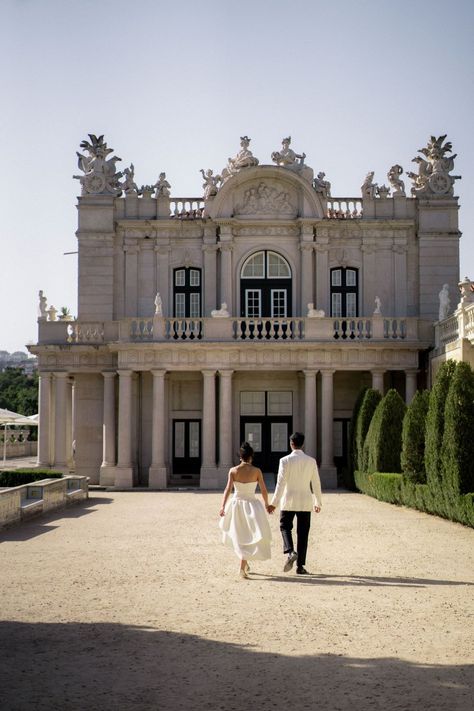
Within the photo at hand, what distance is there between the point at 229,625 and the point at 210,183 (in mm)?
30560

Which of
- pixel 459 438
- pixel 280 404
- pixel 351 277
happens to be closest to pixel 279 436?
pixel 280 404

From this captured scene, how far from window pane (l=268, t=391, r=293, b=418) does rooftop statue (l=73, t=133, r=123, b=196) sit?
34.7 ft

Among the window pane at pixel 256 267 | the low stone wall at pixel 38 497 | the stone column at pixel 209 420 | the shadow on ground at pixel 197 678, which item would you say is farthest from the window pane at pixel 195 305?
the shadow on ground at pixel 197 678

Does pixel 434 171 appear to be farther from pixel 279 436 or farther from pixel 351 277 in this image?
pixel 279 436

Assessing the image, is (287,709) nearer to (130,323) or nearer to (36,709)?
(36,709)

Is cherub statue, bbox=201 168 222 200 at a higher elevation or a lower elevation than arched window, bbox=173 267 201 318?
higher

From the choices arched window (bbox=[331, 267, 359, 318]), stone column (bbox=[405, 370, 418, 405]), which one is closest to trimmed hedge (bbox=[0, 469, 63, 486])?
stone column (bbox=[405, 370, 418, 405])

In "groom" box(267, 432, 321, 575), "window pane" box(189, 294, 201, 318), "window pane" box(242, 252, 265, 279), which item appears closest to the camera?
"groom" box(267, 432, 321, 575)

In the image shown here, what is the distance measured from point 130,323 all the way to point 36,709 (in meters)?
29.7

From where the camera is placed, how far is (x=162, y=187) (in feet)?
131

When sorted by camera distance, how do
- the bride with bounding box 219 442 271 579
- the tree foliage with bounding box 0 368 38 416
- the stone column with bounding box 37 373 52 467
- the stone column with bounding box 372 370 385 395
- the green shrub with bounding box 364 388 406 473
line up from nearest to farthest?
the bride with bounding box 219 442 271 579 → the green shrub with bounding box 364 388 406 473 → the stone column with bounding box 372 370 385 395 → the stone column with bounding box 37 373 52 467 → the tree foliage with bounding box 0 368 38 416

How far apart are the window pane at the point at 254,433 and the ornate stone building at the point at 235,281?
41mm

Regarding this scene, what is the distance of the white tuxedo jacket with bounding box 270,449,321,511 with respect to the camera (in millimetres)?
14633

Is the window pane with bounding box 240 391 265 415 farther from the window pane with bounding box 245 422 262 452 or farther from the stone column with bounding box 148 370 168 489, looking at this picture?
the stone column with bounding box 148 370 168 489
